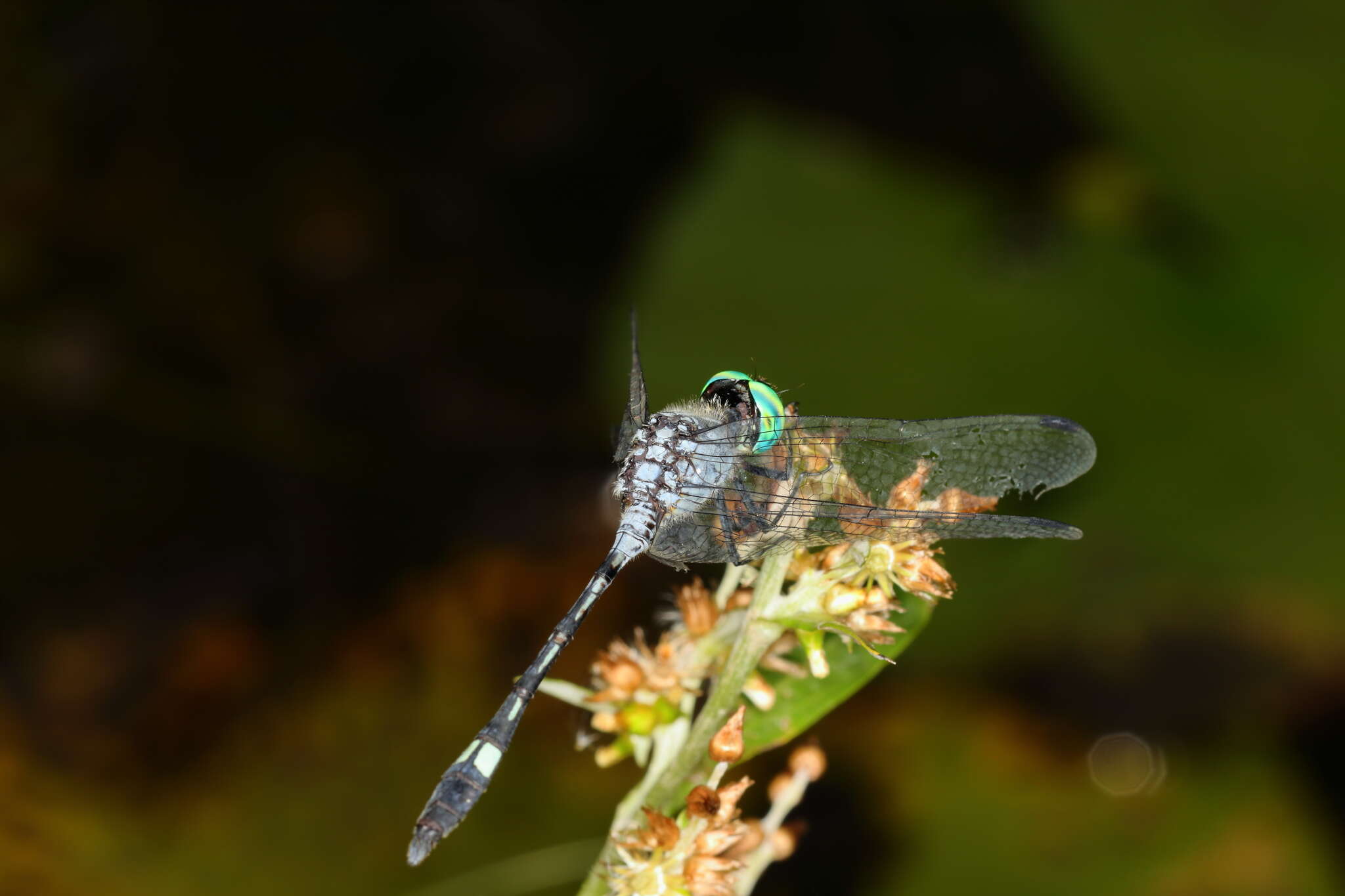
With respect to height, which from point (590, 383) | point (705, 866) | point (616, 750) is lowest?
point (705, 866)

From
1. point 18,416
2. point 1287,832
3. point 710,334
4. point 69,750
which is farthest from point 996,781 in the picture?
point 18,416

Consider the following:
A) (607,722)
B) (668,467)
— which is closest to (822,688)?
(607,722)

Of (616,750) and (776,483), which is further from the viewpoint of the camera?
(776,483)

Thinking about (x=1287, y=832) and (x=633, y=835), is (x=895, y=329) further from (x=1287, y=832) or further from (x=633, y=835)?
(x=633, y=835)

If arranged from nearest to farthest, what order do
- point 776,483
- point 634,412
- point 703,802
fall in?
point 703,802
point 776,483
point 634,412

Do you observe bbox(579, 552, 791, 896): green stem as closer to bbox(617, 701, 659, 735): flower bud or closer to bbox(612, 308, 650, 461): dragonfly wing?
bbox(617, 701, 659, 735): flower bud

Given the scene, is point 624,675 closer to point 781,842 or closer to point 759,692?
point 759,692

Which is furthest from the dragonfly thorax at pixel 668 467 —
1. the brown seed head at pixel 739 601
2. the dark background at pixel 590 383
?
the dark background at pixel 590 383
